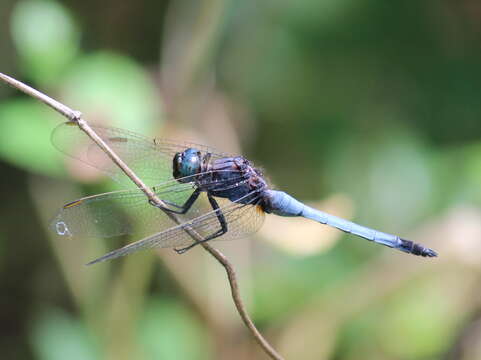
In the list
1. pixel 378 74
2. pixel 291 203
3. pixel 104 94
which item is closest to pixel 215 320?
pixel 291 203

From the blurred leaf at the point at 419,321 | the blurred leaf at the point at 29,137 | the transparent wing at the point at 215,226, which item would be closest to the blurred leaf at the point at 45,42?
the blurred leaf at the point at 29,137

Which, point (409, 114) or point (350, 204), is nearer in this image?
point (350, 204)

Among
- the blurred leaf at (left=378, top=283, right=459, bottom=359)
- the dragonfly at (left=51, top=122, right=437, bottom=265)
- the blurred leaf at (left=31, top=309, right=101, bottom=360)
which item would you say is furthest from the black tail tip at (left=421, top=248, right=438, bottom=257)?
the blurred leaf at (left=31, top=309, right=101, bottom=360)

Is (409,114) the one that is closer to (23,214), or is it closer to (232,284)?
(23,214)

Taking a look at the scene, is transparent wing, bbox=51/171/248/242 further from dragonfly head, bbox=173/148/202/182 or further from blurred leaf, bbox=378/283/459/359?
blurred leaf, bbox=378/283/459/359

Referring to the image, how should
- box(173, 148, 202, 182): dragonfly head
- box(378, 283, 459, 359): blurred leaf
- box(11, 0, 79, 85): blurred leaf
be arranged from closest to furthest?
1. box(173, 148, 202, 182): dragonfly head
2. box(11, 0, 79, 85): blurred leaf
3. box(378, 283, 459, 359): blurred leaf

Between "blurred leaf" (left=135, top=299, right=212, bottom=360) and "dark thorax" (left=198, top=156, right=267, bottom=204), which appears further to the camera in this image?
"blurred leaf" (left=135, top=299, right=212, bottom=360)

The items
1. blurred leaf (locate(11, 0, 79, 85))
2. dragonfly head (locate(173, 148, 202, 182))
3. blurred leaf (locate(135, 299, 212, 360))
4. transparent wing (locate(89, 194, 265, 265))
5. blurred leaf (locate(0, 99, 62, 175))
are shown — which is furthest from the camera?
blurred leaf (locate(135, 299, 212, 360))
